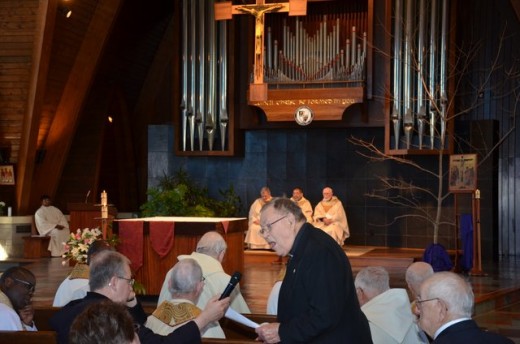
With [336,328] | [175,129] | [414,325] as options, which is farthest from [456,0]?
[336,328]

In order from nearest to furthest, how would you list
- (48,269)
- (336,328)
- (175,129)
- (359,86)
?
(336,328) → (48,269) → (359,86) → (175,129)

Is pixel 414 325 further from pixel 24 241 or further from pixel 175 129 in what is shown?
pixel 24 241

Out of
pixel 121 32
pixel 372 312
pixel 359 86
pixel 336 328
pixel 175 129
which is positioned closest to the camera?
pixel 336 328

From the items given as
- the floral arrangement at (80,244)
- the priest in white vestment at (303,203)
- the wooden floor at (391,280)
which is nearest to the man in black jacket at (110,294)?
the wooden floor at (391,280)

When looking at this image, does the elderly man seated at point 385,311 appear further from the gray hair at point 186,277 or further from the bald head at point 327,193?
the bald head at point 327,193

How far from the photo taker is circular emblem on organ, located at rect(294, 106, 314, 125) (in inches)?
577

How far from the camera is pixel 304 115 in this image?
579 inches

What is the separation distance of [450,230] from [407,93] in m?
2.57

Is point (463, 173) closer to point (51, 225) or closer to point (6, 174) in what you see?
point (51, 225)

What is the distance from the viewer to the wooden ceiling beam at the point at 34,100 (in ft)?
44.0

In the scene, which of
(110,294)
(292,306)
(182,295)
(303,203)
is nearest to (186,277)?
(182,295)

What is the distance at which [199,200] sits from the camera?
1486 centimetres

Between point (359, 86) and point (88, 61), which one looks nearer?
point (359, 86)

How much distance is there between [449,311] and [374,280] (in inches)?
57.5
